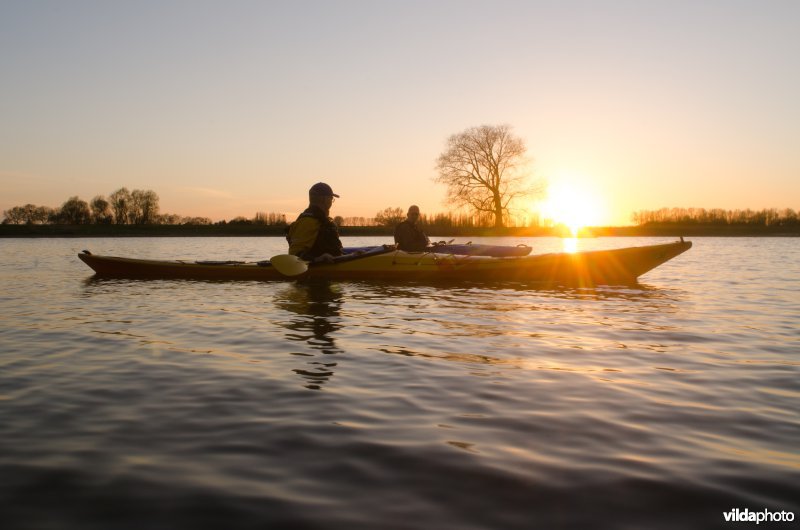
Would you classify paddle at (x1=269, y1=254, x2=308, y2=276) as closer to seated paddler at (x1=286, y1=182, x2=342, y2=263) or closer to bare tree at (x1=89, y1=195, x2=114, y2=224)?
seated paddler at (x1=286, y1=182, x2=342, y2=263)

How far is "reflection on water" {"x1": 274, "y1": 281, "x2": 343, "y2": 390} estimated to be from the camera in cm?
455

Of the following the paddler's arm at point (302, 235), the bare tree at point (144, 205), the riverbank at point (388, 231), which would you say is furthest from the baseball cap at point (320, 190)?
the bare tree at point (144, 205)

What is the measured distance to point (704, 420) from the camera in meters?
3.29

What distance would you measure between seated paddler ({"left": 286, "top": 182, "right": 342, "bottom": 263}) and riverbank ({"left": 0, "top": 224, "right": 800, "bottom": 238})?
30.4 metres

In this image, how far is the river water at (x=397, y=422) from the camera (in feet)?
7.43

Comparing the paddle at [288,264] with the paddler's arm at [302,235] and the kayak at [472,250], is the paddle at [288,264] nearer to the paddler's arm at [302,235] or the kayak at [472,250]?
the paddler's arm at [302,235]

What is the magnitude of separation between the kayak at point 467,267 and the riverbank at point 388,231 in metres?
30.0

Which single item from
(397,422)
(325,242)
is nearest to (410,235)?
(325,242)

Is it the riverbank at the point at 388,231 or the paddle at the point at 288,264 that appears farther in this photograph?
the riverbank at the point at 388,231

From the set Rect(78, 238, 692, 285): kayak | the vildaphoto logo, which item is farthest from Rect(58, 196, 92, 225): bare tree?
the vildaphoto logo

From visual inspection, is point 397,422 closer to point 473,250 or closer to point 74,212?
point 473,250

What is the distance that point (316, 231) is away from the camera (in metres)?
11.4

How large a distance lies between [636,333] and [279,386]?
149 inches

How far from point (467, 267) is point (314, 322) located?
5.06 m
